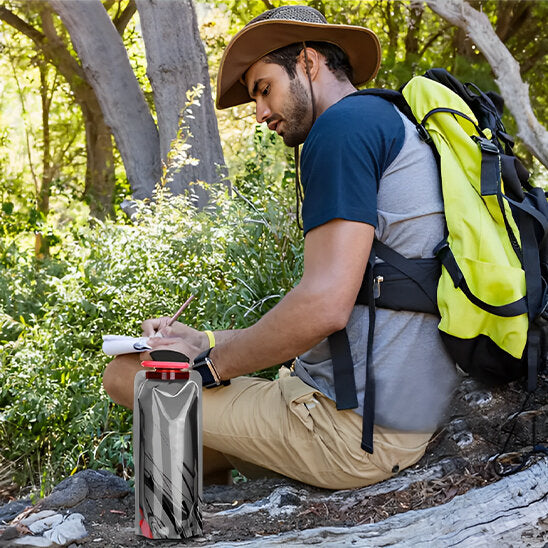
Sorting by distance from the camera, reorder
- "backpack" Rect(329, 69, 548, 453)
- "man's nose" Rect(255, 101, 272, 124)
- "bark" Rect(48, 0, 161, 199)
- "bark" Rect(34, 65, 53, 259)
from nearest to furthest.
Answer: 1. "backpack" Rect(329, 69, 548, 453)
2. "man's nose" Rect(255, 101, 272, 124)
3. "bark" Rect(48, 0, 161, 199)
4. "bark" Rect(34, 65, 53, 259)

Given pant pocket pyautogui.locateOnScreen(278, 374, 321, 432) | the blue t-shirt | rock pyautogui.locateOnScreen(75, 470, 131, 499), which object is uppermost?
the blue t-shirt

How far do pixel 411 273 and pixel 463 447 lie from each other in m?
0.69

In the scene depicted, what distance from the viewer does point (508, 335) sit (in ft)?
7.40

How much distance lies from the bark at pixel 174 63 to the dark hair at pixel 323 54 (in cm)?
395

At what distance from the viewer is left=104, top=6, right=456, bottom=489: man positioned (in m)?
2.22

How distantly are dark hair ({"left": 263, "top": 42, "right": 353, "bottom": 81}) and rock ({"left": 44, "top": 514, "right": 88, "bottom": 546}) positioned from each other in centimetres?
169

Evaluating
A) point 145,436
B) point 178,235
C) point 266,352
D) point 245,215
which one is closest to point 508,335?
point 266,352

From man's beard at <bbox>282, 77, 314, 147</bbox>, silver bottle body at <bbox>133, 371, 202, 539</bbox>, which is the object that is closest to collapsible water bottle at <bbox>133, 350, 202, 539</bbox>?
silver bottle body at <bbox>133, 371, 202, 539</bbox>

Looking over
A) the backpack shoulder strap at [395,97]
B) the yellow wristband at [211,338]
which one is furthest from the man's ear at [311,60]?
the yellow wristband at [211,338]

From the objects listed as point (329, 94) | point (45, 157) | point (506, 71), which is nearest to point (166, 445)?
point (329, 94)

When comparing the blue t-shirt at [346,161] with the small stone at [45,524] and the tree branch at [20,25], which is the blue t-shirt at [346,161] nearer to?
the small stone at [45,524]

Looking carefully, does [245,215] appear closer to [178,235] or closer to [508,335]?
[178,235]

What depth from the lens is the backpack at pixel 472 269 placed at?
2.25 m

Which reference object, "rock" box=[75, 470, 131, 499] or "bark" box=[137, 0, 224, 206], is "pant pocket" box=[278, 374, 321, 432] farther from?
"bark" box=[137, 0, 224, 206]
